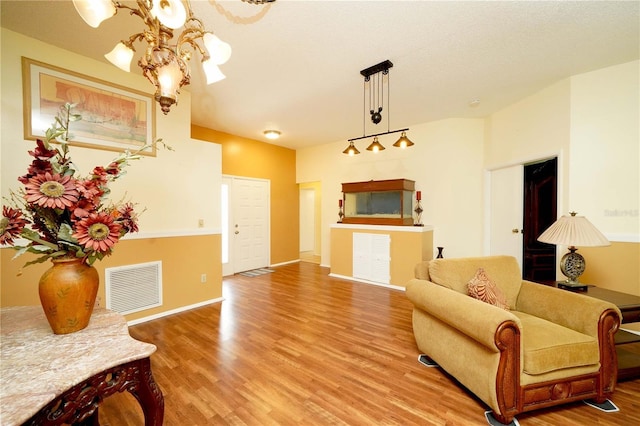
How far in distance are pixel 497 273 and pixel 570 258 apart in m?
0.65

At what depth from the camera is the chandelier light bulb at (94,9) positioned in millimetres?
1160

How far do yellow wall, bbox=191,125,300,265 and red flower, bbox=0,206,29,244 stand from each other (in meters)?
4.10

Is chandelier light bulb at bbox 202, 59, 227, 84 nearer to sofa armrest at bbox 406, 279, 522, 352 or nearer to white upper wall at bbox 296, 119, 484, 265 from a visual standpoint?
sofa armrest at bbox 406, 279, 522, 352

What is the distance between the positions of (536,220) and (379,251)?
2345mm

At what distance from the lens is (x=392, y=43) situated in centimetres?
237

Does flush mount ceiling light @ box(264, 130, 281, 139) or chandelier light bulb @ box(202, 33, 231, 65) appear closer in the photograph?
chandelier light bulb @ box(202, 33, 231, 65)

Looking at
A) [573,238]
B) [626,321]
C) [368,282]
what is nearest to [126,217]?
[573,238]

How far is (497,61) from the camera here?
2658mm

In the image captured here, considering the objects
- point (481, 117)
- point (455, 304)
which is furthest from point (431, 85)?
point (455, 304)

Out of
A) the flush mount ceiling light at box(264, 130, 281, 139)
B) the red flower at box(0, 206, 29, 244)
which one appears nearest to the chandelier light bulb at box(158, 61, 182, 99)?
the red flower at box(0, 206, 29, 244)

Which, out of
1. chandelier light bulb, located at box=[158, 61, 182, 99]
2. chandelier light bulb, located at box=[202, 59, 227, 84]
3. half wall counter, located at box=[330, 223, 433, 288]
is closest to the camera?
chandelier light bulb, located at box=[158, 61, 182, 99]

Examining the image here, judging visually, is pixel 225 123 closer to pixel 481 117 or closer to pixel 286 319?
pixel 286 319

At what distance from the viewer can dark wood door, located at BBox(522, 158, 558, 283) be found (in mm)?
3764

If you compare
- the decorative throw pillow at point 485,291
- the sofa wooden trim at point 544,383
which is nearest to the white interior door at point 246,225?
the decorative throw pillow at point 485,291
